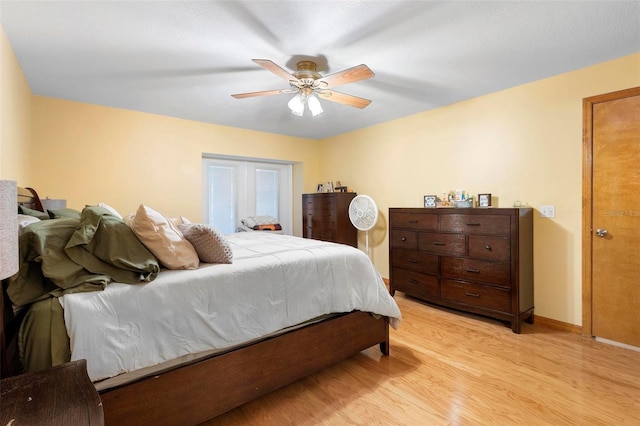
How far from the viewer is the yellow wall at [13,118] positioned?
187cm

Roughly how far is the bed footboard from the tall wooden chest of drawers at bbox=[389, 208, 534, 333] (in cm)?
131

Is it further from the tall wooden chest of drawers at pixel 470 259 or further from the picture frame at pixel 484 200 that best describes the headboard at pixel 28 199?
the picture frame at pixel 484 200

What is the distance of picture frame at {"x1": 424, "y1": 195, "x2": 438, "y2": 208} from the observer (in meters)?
3.44

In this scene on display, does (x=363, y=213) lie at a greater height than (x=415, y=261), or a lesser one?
greater

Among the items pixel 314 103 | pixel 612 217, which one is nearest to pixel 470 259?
pixel 612 217

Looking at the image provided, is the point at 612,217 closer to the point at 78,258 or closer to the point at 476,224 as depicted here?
the point at 476,224

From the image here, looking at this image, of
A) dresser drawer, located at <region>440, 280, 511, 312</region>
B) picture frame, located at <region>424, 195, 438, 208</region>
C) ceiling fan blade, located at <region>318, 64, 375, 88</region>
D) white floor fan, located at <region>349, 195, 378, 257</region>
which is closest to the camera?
ceiling fan blade, located at <region>318, 64, 375, 88</region>

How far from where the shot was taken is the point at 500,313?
8.56ft

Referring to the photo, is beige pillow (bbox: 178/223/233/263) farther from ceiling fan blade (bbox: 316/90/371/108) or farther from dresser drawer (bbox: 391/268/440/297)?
dresser drawer (bbox: 391/268/440/297)

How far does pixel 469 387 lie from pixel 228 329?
1.50m

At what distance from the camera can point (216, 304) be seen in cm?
144

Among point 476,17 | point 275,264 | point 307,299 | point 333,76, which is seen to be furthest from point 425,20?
point 307,299

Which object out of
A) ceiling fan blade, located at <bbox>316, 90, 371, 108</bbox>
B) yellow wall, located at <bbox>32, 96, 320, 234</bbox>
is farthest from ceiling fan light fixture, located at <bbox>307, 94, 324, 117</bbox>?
yellow wall, located at <bbox>32, 96, 320, 234</bbox>

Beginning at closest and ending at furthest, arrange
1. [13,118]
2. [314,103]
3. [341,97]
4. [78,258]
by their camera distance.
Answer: [78,258] → [13,118] → [314,103] → [341,97]
